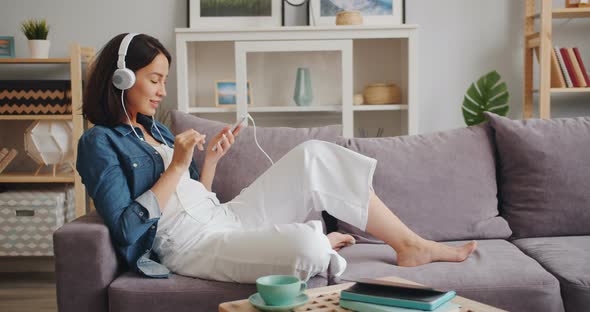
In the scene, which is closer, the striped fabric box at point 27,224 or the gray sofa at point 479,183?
the gray sofa at point 479,183

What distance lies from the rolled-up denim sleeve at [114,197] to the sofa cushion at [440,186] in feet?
2.46

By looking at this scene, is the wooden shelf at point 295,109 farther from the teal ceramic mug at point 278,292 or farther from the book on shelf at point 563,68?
the teal ceramic mug at point 278,292

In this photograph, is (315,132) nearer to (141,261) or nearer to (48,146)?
(141,261)

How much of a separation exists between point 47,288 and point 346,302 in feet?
7.71

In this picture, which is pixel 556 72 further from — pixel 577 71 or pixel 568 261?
pixel 568 261

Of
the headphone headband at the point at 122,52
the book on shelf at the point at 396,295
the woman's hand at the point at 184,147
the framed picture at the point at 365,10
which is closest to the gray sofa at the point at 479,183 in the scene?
the woman's hand at the point at 184,147

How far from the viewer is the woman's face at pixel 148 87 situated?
6.73 feet

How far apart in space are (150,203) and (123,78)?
38 centimetres

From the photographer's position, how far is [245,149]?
2.32 m

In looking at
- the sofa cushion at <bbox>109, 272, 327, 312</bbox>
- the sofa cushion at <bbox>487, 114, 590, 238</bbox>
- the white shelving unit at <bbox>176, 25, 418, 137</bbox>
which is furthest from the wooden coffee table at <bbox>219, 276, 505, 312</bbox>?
the white shelving unit at <bbox>176, 25, 418, 137</bbox>

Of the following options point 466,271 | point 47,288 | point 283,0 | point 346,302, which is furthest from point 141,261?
point 283,0

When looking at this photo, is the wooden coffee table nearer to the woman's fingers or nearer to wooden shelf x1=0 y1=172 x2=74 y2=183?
the woman's fingers

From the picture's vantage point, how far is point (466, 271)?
1.88m

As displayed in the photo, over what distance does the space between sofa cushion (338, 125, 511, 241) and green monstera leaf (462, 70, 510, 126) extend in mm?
1316
